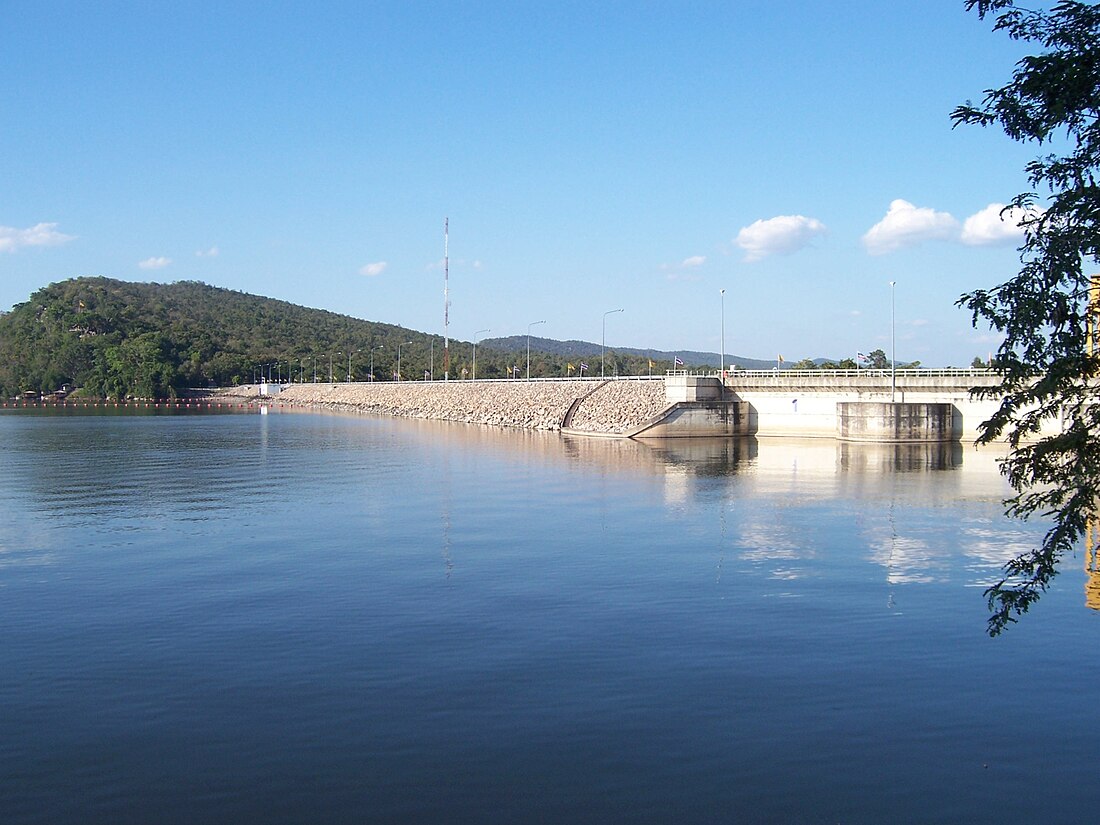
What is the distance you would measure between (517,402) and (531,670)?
303 feet

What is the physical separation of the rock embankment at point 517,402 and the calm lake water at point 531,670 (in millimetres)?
50382

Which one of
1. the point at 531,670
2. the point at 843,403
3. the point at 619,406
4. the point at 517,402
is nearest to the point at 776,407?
the point at 843,403

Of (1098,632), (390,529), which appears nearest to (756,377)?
(390,529)

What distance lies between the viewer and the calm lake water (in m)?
11.6

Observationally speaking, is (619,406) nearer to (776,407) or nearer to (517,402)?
(776,407)

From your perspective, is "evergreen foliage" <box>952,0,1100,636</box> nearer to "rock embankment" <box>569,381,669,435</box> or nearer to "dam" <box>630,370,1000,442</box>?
"dam" <box>630,370,1000,442</box>

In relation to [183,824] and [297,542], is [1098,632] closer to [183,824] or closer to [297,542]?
[183,824]

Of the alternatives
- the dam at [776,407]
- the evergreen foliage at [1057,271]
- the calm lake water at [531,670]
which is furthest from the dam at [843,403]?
the evergreen foliage at [1057,271]

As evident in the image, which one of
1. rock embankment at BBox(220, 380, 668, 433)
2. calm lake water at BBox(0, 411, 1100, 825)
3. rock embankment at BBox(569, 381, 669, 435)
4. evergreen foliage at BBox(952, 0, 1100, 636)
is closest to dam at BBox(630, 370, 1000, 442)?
rock embankment at BBox(569, 381, 669, 435)

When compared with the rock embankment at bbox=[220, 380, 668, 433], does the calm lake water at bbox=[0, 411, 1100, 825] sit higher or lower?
lower

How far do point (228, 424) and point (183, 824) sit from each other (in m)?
92.6

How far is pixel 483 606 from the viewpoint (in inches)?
790

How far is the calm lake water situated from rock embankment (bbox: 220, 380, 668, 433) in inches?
1984

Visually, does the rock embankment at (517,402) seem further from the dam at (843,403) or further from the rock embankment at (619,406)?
the dam at (843,403)
